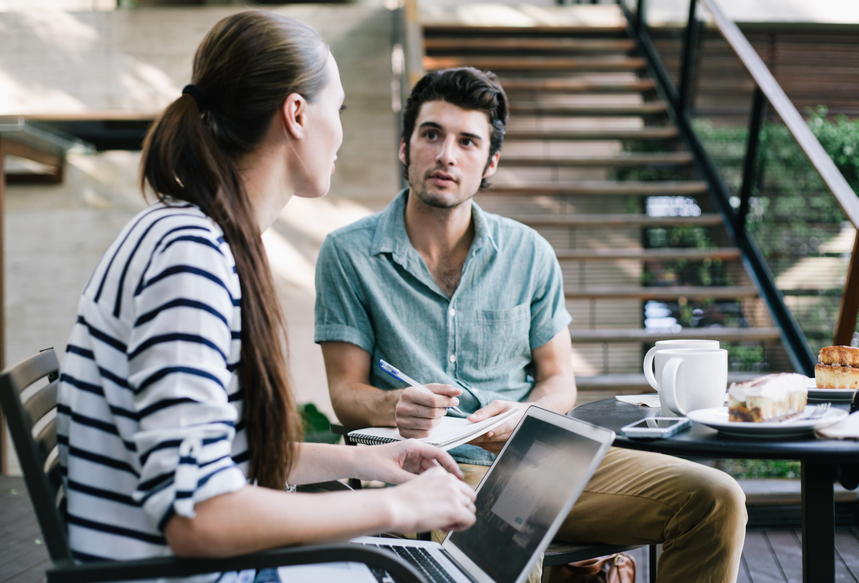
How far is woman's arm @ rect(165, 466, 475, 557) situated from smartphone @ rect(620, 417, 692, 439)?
0.92ft

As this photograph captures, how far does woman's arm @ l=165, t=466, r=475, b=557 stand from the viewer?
702mm

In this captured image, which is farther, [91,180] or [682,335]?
[91,180]

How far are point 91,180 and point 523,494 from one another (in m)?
4.68

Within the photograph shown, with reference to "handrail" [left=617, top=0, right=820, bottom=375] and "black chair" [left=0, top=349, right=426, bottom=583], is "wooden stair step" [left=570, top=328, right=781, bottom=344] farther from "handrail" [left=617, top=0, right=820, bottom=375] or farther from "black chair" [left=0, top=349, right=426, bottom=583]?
"black chair" [left=0, top=349, right=426, bottom=583]

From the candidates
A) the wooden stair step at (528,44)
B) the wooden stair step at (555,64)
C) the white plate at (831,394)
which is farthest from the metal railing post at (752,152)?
the white plate at (831,394)

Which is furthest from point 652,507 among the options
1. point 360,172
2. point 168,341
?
point 360,172

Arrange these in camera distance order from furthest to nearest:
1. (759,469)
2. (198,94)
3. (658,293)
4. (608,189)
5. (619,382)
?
(608,189), (658,293), (619,382), (759,469), (198,94)

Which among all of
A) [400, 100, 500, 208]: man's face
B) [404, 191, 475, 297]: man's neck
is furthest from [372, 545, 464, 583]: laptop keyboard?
[400, 100, 500, 208]: man's face

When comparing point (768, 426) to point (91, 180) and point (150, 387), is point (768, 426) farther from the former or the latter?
point (91, 180)

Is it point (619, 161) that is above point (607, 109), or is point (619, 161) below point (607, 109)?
below

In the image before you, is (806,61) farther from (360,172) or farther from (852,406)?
(852,406)

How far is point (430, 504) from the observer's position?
807 mm

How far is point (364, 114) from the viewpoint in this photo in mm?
4785

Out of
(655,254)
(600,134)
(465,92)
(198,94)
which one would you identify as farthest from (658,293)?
(198,94)
